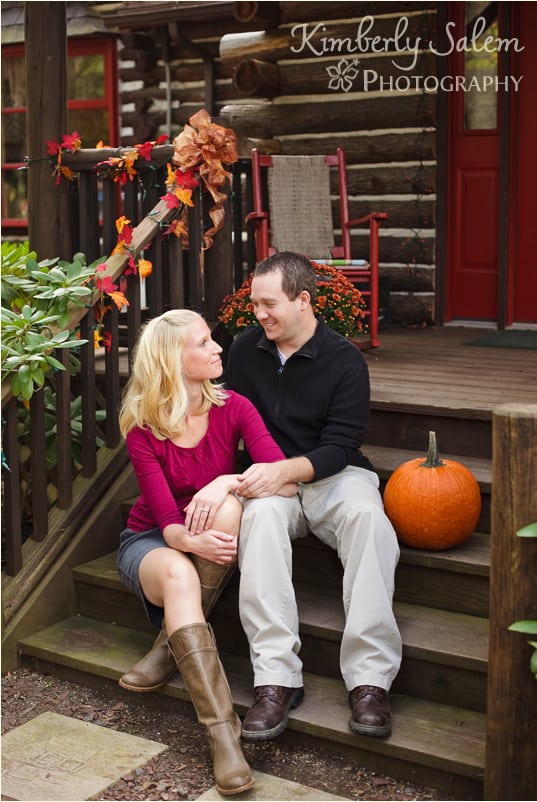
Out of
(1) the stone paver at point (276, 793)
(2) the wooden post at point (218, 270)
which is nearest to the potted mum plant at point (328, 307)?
(2) the wooden post at point (218, 270)

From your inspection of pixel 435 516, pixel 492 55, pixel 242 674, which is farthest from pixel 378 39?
pixel 242 674

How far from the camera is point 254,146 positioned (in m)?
6.31

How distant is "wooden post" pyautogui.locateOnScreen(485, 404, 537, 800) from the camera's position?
2350mm

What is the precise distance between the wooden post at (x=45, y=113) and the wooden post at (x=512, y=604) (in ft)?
8.85

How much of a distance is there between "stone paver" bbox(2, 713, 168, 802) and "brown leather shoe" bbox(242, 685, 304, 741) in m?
0.32

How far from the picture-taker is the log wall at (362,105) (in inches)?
234

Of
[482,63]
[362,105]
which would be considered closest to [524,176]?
[482,63]

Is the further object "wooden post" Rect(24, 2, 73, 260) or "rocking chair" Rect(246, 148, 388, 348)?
"rocking chair" Rect(246, 148, 388, 348)

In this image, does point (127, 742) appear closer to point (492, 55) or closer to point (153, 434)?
point (153, 434)

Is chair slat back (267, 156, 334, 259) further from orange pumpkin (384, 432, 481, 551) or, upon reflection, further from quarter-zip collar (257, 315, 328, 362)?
orange pumpkin (384, 432, 481, 551)

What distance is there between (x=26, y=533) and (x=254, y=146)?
9.89ft

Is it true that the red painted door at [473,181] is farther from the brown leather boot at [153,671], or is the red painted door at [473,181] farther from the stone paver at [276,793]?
the stone paver at [276,793]

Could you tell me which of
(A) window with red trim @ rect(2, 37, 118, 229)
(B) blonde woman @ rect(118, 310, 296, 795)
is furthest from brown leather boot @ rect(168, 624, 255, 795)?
(A) window with red trim @ rect(2, 37, 118, 229)

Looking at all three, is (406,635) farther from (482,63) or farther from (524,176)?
(482,63)
